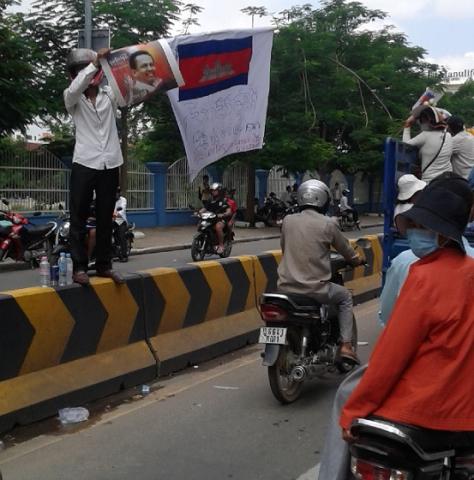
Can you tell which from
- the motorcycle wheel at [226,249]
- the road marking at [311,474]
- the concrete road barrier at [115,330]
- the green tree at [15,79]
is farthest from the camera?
the green tree at [15,79]

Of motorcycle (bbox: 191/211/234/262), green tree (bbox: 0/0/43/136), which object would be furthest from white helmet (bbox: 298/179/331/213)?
green tree (bbox: 0/0/43/136)

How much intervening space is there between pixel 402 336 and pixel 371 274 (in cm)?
827

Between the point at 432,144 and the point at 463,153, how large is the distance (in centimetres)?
40

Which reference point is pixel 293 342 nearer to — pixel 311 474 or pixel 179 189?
pixel 311 474

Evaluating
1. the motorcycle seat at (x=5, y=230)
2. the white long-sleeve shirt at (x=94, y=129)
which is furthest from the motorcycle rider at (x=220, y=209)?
the white long-sleeve shirt at (x=94, y=129)

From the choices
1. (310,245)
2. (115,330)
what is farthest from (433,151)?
(115,330)

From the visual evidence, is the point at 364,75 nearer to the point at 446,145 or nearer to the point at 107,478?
A: the point at 446,145

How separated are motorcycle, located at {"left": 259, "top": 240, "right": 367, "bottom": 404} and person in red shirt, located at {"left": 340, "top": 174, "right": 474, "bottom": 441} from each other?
2.82m

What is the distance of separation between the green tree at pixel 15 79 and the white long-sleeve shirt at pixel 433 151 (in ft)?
37.0

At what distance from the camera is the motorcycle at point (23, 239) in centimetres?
1279

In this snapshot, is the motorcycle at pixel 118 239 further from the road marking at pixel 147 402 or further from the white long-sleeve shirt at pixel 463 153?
the white long-sleeve shirt at pixel 463 153

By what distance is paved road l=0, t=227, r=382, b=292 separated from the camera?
11734 mm

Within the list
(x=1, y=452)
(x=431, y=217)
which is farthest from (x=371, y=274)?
(x=431, y=217)

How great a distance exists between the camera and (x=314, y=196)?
5359mm
